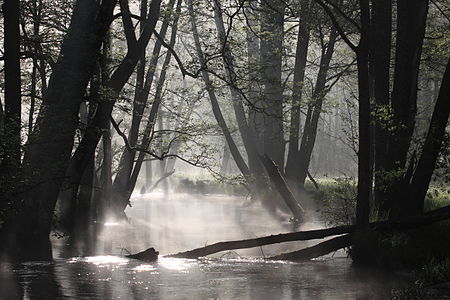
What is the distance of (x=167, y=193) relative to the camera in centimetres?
5066

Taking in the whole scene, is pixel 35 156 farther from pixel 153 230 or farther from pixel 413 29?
pixel 153 230

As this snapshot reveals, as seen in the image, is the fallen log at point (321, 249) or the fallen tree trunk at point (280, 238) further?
the fallen log at point (321, 249)

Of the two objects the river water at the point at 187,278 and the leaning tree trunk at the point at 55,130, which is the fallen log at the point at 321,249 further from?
the leaning tree trunk at the point at 55,130

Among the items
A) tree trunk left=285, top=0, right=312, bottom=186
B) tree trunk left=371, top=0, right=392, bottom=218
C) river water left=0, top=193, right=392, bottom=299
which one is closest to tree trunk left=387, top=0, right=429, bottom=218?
tree trunk left=371, top=0, right=392, bottom=218

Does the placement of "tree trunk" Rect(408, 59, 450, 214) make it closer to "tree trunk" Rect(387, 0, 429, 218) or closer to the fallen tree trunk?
"tree trunk" Rect(387, 0, 429, 218)

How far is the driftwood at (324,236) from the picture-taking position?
12.2 metres

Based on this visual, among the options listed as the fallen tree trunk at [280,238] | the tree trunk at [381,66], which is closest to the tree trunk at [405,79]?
the tree trunk at [381,66]

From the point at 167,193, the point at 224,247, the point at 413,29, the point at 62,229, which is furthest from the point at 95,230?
the point at 167,193

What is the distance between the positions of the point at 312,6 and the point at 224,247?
9.74m

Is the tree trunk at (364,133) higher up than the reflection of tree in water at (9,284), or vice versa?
the tree trunk at (364,133)

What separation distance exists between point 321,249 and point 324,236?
0.72 meters

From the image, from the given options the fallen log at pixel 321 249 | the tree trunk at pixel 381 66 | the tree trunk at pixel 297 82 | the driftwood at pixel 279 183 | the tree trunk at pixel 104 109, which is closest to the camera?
the fallen log at pixel 321 249

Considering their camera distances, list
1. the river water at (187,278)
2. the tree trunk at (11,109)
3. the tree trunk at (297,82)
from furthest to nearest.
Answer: the tree trunk at (297,82) → the tree trunk at (11,109) → the river water at (187,278)

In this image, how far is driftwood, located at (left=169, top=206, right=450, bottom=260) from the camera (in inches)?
479
